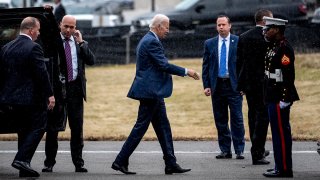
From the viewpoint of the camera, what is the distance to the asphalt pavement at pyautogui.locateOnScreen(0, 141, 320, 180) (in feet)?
43.2

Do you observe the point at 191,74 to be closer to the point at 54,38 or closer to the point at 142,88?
the point at 142,88

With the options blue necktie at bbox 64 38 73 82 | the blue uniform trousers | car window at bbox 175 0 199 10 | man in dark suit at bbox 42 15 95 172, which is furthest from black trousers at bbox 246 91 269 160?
car window at bbox 175 0 199 10

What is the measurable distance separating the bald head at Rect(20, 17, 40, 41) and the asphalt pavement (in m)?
1.57

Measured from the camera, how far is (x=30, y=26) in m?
12.9

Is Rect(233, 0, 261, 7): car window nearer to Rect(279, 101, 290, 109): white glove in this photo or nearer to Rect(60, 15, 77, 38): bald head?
Rect(60, 15, 77, 38): bald head

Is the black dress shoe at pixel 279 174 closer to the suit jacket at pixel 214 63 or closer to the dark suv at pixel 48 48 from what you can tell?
the suit jacket at pixel 214 63

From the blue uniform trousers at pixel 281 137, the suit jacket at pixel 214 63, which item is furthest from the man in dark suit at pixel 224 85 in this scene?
the blue uniform trousers at pixel 281 137

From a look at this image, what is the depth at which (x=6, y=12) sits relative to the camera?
13.4m

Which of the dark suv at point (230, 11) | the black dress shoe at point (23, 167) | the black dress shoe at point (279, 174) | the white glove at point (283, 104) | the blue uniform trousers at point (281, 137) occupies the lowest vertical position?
the dark suv at point (230, 11)

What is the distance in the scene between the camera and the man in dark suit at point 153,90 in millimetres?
13305

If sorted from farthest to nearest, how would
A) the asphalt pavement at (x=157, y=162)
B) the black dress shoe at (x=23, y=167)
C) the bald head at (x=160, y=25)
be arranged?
1. the bald head at (x=160, y=25)
2. the asphalt pavement at (x=157, y=162)
3. the black dress shoe at (x=23, y=167)

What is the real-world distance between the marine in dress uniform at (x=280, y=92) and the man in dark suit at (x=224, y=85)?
2097 mm

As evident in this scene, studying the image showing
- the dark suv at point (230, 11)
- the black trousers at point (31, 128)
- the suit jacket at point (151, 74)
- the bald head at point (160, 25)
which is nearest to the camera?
the black trousers at point (31, 128)

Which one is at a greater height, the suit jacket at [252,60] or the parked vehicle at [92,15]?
the suit jacket at [252,60]
